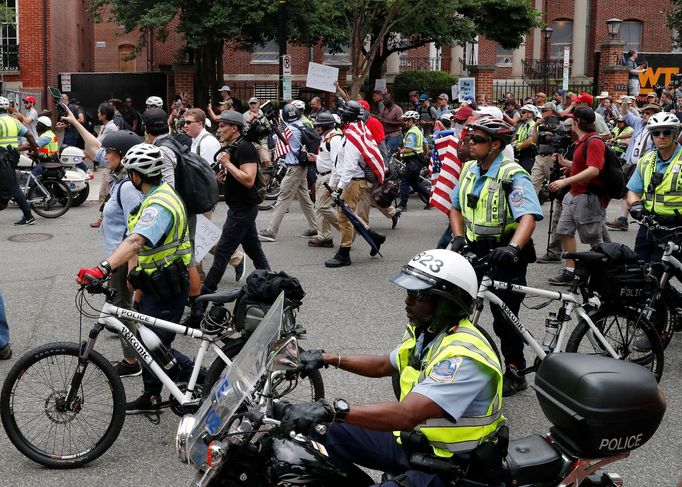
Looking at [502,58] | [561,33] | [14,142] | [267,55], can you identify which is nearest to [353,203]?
[14,142]

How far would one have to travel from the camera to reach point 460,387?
3492mm

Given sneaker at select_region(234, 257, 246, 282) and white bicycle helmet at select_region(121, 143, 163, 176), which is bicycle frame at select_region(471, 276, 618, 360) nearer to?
white bicycle helmet at select_region(121, 143, 163, 176)

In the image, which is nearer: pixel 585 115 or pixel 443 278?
pixel 443 278

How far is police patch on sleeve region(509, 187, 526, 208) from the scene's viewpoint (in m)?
6.12

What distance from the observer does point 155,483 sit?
504 centimetres

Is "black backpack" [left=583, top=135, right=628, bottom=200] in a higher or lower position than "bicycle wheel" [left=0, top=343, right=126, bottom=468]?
higher

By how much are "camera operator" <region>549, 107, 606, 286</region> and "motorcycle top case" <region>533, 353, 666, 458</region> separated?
570cm

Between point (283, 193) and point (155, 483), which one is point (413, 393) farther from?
point (283, 193)

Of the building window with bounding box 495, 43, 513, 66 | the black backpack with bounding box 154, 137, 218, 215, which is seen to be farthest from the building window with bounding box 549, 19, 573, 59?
the black backpack with bounding box 154, 137, 218, 215

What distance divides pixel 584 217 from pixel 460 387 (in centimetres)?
617

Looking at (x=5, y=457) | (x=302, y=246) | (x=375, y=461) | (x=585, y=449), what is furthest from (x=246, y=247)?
(x=585, y=449)

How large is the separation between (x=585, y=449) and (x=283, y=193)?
29.5ft

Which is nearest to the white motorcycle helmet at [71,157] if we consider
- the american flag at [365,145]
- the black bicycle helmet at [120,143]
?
the american flag at [365,145]

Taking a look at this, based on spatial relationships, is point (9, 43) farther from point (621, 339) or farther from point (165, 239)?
point (621, 339)
